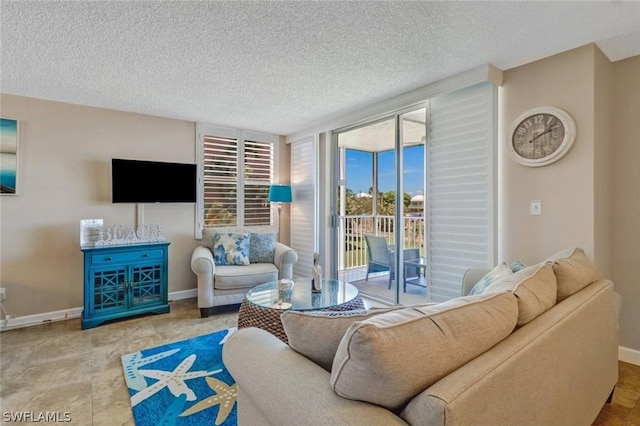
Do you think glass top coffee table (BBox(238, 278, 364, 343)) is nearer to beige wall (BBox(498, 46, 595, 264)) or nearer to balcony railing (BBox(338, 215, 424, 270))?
beige wall (BBox(498, 46, 595, 264))

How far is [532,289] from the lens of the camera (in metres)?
1.26

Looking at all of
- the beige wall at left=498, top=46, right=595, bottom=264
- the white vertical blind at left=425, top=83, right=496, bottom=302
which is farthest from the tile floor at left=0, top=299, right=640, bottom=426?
the white vertical blind at left=425, top=83, right=496, bottom=302

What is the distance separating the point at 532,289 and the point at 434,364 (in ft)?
2.44

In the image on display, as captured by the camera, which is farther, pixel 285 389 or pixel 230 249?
pixel 230 249

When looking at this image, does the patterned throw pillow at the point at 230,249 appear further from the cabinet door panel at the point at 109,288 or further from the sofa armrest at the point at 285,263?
the cabinet door panel at the point at 109,288

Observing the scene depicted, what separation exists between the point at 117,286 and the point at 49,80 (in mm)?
2044

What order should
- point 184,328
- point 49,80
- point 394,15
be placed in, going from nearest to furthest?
1. point 394,15
2. point 49,80
3. point 184,328

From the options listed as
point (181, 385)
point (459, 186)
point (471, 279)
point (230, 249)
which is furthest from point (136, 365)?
point (459, 186)

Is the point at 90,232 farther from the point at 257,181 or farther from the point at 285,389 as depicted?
the point at 285,389

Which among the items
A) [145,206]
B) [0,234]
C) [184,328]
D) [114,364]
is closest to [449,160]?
[184,328]

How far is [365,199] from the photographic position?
4.75 metres

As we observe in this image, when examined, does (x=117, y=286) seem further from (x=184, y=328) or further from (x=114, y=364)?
(x=114, y=364)

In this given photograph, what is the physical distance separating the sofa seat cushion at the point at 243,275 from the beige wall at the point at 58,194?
125 cm

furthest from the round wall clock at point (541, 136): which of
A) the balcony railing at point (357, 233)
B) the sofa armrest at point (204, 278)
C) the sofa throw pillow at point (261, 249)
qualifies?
the sofa armrest at point (204, 278)
